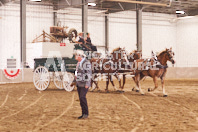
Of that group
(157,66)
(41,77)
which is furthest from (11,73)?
(157,66)

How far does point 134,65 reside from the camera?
45.5 feet

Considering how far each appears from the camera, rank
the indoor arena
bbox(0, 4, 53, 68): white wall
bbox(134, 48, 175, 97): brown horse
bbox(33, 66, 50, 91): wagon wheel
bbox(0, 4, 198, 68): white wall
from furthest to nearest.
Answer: bbox(0, 4, 198, 68): white wall → bbox(0, 4, 53, 68): white wall → bbox(33, 66, 50, 91): wagon wheel → bbox(134, 48, 175, 97): brown horse → the indoor arena

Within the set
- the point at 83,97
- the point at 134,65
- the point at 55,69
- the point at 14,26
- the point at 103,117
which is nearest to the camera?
the point at 83,97

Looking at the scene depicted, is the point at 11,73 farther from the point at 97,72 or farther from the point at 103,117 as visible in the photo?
the point at 103,117

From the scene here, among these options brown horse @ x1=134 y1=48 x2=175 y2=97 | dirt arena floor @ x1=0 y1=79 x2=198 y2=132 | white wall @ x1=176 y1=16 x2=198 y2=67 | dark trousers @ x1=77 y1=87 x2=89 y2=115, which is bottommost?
dirt arena floor @ x1=0 y1=79 x2=198 y2=132

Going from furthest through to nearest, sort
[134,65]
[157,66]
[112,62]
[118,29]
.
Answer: [118,29] < [112,62] < [134,65] < [157,66]

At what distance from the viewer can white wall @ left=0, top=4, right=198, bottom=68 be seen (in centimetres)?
2744

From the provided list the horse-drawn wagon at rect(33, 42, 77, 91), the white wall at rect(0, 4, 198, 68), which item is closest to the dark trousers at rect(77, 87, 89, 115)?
the horse-drawn wagon at rect(33, 42, 77, 91)

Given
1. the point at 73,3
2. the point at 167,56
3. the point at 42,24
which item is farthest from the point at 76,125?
the point at 42,24

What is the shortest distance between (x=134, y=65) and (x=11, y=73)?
35.3 ft

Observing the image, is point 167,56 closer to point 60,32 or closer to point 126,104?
point 126,104

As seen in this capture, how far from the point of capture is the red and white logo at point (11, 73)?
21688 mm

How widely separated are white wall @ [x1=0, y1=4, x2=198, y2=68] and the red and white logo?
14.9ft

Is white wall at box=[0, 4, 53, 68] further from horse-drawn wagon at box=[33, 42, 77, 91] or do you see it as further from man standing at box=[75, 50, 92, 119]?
man standing at box=[75, 50, 92, 119]
